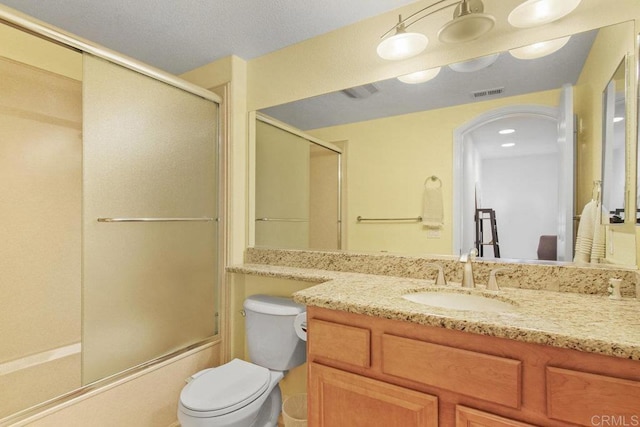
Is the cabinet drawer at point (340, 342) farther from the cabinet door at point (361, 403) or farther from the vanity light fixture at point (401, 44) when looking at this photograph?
the vanity light fixture at point (401, 44)

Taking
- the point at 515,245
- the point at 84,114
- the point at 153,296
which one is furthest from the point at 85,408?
the point at 515,245

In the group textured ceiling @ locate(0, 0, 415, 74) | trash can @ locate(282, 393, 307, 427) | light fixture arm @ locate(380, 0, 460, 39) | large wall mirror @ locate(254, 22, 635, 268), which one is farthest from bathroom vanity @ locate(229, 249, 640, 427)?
textured ceiling @ locate(0, 0, 415, 74)

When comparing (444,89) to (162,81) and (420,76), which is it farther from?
(162,81)

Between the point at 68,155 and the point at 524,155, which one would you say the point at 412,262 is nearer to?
the point at 524,155

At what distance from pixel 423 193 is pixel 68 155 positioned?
2378mm

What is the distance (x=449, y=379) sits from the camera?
880 mm

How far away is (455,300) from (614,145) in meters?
0.87

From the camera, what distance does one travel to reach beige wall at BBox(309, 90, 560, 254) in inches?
59.6

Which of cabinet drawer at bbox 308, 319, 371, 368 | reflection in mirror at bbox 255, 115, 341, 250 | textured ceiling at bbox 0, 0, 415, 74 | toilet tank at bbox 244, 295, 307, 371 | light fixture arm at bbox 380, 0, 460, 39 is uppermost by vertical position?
textured ceiling at bbox 0, 0, 415, 74

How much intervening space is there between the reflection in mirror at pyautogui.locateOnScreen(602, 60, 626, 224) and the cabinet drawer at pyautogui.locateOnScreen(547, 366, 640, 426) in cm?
73

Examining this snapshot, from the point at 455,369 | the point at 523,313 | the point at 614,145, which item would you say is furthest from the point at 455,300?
the point at 614,145

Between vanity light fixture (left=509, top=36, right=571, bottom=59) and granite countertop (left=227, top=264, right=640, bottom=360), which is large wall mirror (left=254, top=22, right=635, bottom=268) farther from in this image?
granite countertop (left=227, top=264, right=640, bottom=360)

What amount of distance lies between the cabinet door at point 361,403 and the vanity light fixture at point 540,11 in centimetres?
153

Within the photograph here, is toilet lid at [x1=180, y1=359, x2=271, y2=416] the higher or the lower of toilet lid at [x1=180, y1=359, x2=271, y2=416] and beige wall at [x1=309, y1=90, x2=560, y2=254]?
the lower
